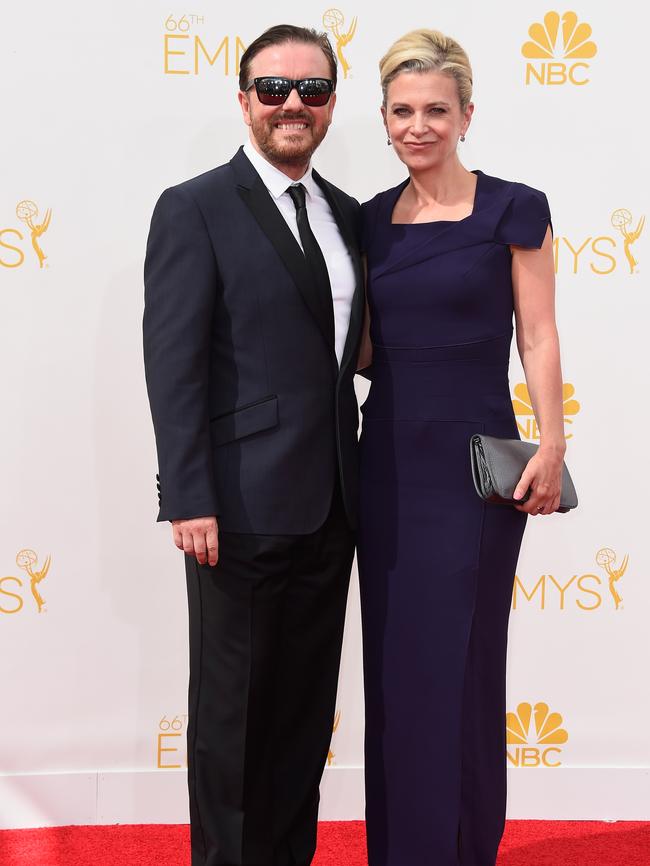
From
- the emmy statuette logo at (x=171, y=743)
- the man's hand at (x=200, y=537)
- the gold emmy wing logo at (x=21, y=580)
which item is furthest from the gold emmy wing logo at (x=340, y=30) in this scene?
the emmy statuette logo at (x=171, y=743)

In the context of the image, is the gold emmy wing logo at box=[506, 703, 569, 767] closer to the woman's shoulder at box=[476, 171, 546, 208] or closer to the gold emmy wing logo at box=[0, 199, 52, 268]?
the woman's shoulder at box=[476, 171, 546, 208]

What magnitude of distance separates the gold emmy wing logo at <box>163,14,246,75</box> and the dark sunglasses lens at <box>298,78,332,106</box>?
0.72 metres

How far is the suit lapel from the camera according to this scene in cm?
196

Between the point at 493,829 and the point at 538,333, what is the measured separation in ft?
3.32

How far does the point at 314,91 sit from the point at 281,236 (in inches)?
11.5

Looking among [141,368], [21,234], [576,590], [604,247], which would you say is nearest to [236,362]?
[141,368]

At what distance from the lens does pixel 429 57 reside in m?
1.97

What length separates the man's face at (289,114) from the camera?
2.00 m

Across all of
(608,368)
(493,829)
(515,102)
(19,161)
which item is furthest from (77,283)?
(493,829)

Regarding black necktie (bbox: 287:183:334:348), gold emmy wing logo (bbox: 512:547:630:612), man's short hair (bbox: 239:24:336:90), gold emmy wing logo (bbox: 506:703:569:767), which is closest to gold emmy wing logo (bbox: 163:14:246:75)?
man's short hair (bbox: 239:24:336:90)

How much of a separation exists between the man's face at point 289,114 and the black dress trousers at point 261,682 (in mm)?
666

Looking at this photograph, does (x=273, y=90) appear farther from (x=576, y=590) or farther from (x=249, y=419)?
(x=576, y=590)

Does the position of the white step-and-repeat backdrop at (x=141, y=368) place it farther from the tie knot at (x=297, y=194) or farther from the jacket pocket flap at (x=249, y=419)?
the jacket pocket flap at (x=249, y=419)

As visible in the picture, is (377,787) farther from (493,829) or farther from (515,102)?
(515,102)
